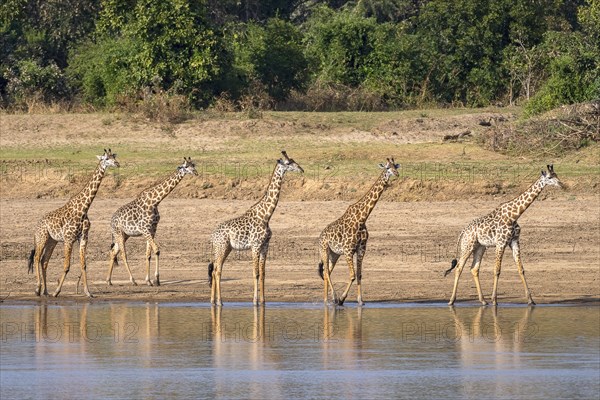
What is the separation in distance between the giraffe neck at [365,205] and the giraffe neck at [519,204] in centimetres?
157

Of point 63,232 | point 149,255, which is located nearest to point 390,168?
point 149,255

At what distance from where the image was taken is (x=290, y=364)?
1362 centimetres

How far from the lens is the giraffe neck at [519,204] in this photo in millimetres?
17125

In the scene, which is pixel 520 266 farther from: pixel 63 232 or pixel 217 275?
pixel 63 232

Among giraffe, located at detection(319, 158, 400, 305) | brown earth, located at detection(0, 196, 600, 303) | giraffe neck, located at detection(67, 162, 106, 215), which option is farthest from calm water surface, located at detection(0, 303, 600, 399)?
giraffe neck, located at detection(67, 162, 106, 215)

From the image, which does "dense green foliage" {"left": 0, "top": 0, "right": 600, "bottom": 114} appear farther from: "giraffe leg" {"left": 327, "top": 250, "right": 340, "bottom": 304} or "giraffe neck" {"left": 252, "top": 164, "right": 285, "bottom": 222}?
"giraffe leg" {"left": 327, "top": 250, "right": 340, "bottom": 304}

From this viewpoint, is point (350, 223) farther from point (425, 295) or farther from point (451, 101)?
point (451, 101)

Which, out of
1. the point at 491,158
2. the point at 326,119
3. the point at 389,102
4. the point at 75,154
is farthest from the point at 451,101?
the point at 75,154

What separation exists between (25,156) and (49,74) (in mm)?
7633

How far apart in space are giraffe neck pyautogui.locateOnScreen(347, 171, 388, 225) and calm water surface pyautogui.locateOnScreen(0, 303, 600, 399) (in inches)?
44.8

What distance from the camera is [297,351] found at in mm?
14289

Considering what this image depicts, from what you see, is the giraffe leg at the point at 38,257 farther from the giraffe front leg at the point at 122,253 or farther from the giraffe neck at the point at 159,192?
the giraffe neck at the point at 159,192

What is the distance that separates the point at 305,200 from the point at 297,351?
1053cm

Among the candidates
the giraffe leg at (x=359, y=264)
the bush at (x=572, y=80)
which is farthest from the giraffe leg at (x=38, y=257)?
the bush at (x=572, y=80)
